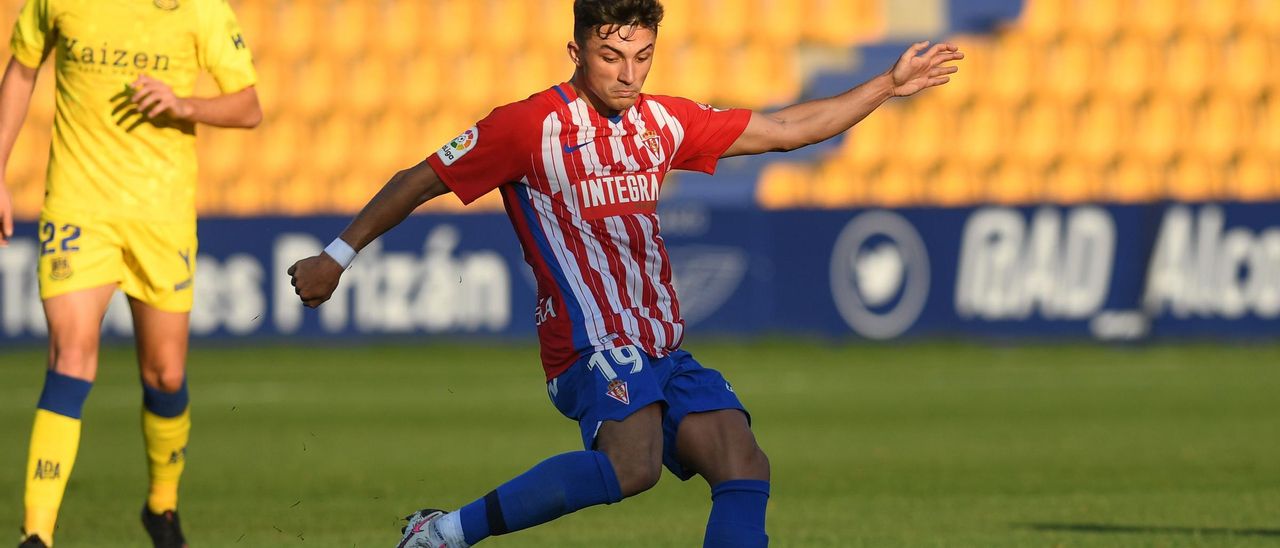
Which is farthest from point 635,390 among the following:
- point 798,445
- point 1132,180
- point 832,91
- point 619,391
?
point 832,91

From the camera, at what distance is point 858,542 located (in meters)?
6.10

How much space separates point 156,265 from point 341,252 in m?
1.62

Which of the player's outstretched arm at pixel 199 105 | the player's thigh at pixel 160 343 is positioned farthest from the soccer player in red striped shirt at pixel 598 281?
the player's thigh at pixel 160 343

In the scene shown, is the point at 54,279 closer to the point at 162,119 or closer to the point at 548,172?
the point at 162,119

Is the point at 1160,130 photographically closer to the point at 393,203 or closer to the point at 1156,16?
the point at 1156,16

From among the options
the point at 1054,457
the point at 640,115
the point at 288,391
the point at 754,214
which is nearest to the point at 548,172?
the point at 640,115

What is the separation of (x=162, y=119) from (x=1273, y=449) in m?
5.61

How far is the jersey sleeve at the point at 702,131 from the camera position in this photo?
4.95m

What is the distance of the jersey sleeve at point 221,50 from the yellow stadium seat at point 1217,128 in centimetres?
1251

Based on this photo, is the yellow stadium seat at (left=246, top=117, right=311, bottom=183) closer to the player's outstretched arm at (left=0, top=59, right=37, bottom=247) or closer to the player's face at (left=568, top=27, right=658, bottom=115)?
the player's outstretched arm at (left=0, top=59, right=37, bottom=247)

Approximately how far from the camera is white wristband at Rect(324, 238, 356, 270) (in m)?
4.54

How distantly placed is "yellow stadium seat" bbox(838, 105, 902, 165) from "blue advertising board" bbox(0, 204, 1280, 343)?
2155 mm

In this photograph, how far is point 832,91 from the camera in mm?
17484

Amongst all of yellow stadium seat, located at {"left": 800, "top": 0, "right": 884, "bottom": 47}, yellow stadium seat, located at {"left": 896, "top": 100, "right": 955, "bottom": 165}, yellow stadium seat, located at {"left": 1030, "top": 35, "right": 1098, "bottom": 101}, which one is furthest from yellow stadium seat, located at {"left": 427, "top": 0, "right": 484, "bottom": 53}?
yellow stadium seat, located at {"left": 1030, "top": 35, "right": 1098, "bottom": 101}
